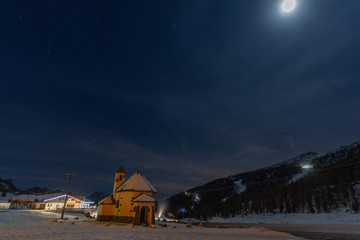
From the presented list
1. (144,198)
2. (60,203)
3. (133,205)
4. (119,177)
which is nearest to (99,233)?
(144,198)

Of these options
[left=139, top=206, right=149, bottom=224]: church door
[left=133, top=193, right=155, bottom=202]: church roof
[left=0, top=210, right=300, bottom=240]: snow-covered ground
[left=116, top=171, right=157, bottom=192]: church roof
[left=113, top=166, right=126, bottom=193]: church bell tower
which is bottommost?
[left=0, top=210, right=300, bottom=240]: snow-covered ground

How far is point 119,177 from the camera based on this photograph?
51.0 meters

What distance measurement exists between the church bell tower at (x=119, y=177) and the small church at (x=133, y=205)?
5360 mm

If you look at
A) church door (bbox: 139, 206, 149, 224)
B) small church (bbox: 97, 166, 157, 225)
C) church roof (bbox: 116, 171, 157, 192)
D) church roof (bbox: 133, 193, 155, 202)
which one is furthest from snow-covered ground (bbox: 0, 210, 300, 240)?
church roof (bbox: 116, 171, 157, 192)

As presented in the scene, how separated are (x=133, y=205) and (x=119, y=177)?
13.5 meters

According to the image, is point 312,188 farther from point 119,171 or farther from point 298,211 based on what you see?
point 119,171

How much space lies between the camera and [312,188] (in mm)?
109438

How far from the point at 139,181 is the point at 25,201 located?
259ft

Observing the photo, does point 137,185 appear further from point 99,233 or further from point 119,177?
point 99,233

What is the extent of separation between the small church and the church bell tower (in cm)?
536

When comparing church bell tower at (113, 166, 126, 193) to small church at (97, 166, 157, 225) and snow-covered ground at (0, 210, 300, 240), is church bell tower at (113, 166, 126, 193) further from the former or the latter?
snow-covered ground at (0, 210, 300, 240)

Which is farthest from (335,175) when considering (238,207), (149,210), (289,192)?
(149,210)

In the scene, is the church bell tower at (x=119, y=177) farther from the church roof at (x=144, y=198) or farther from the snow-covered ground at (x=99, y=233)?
the snow-covered ground at (x=99, y=233)

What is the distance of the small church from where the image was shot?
126 ft
